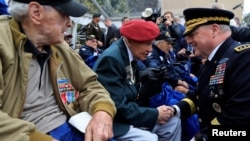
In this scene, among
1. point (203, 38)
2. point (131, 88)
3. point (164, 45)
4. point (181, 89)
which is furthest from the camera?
point (164, 45)

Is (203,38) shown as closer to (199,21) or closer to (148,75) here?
(199,21)

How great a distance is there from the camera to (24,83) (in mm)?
1800

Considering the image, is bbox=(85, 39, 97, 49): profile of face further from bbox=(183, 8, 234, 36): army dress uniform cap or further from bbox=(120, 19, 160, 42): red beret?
bbox=(183, 8, 234, 36): army dress uniform cap

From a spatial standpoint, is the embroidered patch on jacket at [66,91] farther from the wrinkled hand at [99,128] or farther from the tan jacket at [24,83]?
the wrinkled hand at [99,128]

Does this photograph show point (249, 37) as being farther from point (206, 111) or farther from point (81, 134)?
point (81, 134)

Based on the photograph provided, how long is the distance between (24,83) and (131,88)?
1249 millimetres

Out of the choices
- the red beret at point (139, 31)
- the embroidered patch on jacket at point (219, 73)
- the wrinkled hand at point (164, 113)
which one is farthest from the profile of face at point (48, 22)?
the wrinkled hand at point (164, 113)

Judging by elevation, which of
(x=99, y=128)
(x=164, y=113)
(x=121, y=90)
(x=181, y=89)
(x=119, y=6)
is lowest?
(x=119, y=6)

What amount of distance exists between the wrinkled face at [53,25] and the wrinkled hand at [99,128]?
1.65ft

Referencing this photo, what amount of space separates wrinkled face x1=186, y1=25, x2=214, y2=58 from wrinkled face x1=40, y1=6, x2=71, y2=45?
3.83 feet

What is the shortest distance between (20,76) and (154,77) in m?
1.78

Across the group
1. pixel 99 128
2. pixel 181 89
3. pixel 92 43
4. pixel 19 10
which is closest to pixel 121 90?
pixel 99 128

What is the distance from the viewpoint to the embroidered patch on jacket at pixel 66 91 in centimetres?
207

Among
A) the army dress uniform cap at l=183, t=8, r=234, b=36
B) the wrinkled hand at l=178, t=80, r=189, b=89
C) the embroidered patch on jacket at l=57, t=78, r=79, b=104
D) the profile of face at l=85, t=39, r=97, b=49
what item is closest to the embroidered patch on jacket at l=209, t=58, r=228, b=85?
the army dress uniform cap at l=183, t=8, r=234, b=36
